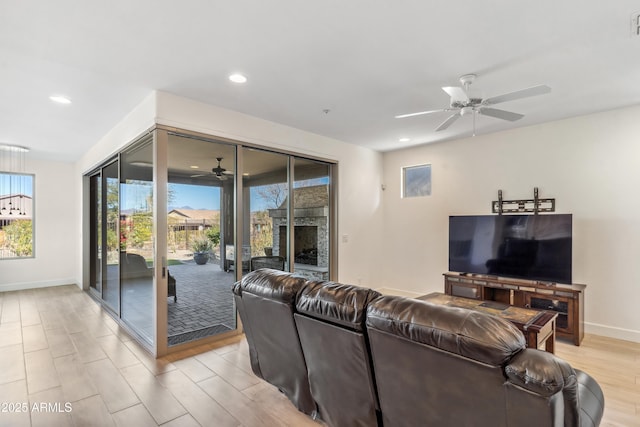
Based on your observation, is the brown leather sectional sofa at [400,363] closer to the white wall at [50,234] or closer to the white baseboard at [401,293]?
the white baseboard at [401,293]

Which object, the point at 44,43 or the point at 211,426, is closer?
the point at 211,426

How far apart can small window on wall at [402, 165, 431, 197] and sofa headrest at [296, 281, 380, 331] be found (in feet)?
13.5

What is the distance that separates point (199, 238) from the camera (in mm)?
3744

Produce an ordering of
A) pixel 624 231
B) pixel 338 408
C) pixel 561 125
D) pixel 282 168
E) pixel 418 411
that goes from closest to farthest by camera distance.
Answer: pixel 418 411
pixel 338 408
pixel 624 231
pixel 561 125
pixel 282 168

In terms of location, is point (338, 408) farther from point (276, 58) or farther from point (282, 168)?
point (282, 168)

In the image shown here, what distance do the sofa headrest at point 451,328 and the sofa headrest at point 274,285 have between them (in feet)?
1.90

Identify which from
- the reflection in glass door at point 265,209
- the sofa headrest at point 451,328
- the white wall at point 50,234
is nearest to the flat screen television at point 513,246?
the reflection in glass door at point 265,209

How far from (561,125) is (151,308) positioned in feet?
17.6

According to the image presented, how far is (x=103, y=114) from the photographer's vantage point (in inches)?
154

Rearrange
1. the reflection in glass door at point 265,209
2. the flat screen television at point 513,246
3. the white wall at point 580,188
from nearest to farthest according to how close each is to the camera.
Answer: the white wall at point 580,188, the flat screen television at point 513,246, the reflection in glass door at point 265,209

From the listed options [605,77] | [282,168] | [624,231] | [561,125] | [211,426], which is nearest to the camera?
[211,426]

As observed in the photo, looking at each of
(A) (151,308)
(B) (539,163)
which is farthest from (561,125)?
(A) (151,308)

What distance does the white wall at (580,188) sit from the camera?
3770 mm

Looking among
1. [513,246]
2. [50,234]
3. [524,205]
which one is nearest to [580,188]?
[524,205]
